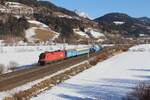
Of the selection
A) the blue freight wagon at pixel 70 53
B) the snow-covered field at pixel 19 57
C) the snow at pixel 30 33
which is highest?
the snow at pixel 30 33

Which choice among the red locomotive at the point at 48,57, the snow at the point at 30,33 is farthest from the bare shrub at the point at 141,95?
the snow at the point at 30,33

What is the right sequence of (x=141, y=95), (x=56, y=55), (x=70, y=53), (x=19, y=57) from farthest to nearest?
(x=70, y=53), (x=19, y=57), (x=56, y=55), (x=141, y=95)

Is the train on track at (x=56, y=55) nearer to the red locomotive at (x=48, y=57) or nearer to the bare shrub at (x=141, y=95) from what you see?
the red locomotive at (x=48, y=57)

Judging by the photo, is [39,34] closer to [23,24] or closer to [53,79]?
[23,24]

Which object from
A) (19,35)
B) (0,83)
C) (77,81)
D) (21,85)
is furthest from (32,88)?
(19,35)

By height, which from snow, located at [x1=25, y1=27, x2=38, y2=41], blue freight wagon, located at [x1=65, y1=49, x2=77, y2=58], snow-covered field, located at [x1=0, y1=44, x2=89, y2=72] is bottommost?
snow-covered field, located at [x1=0, y1=44, x2=89, y2=72]

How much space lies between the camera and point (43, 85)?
34094mm

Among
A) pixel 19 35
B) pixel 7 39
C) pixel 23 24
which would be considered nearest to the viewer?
pixel 7 39

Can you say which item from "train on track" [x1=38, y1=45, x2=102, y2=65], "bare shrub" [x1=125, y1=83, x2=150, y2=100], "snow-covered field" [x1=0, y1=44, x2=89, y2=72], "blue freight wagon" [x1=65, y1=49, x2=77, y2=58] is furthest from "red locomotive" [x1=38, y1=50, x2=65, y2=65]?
"bare shrub" [x1=125, y1=83, x2=150, y2=100]

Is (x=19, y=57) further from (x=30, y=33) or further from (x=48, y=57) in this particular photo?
(x=30, y=33)

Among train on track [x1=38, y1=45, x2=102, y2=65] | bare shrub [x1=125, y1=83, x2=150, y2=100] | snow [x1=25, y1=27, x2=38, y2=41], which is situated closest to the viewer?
bare shrub [x1=125, y1=83, x2=150, y2=100]

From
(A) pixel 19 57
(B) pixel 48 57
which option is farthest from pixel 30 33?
(B) pixel 48 57

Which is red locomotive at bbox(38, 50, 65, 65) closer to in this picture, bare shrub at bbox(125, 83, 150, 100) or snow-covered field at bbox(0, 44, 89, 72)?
snow-covered field at bbox(0, 44, 89, 72)

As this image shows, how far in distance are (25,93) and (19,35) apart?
137560 millimetres
